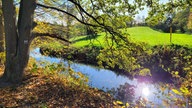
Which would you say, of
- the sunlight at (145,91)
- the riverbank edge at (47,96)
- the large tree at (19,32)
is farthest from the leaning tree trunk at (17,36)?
the sunlight at (145,91)

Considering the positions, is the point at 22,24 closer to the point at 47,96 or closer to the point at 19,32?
the point at 19,32

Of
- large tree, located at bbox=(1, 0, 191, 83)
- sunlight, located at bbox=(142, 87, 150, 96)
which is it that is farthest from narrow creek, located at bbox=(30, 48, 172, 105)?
large tree, located at bbox=(1, 0, 191, 83)

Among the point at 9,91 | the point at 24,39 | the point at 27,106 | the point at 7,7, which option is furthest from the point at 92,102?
the point at 7,7

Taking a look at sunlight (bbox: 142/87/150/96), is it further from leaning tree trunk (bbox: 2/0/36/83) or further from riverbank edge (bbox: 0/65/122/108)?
leaning tree trunk (bbox: 2/0/36/83)

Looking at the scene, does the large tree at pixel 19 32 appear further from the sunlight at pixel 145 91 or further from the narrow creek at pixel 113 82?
the sunlight at pixel 145 91

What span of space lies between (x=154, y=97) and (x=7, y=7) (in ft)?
24.2

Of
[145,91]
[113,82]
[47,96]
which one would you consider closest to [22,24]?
[47,96]

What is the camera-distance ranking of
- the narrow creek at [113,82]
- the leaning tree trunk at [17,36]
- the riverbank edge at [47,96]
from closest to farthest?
1. the riverbank edge at [47,96]
2. the leaning tree trunk at [17,36]
3. the narrow creek at [113,82]

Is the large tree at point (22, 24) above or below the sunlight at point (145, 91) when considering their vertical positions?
above

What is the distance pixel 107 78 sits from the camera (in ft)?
53.0

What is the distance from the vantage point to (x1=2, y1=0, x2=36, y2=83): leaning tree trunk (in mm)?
8016

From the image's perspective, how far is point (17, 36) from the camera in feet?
27.0

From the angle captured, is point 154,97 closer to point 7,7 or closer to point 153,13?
point 153,13

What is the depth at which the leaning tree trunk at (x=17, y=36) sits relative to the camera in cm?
802
